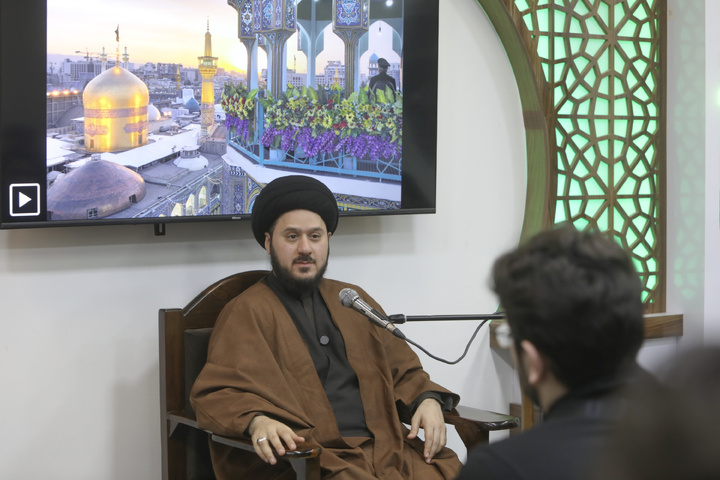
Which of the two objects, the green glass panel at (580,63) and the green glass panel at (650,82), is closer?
the green glass panel at (580,63)

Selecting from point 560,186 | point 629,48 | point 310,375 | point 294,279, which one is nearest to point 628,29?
point 629,48

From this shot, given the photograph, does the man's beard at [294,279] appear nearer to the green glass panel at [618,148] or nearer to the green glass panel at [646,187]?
the green glass panel at [618,148]

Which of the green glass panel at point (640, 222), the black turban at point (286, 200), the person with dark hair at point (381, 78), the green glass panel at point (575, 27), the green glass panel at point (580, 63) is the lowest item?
the green glass panel at point (640, 222)

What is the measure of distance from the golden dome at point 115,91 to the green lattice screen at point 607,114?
186 cm

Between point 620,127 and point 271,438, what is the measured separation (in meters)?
2.60

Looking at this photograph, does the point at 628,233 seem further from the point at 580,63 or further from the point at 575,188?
the point at 580,63

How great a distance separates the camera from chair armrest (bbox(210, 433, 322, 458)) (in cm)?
244

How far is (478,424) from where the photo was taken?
9.55 ft

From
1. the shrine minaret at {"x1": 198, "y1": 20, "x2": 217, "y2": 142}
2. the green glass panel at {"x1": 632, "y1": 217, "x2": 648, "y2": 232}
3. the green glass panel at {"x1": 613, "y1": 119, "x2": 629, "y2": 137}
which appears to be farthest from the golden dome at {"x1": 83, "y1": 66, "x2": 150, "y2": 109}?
the green glass panel at {"x1": 632, "y1": 217, "x2": 648, "y2": 232}

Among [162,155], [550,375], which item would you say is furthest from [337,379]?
[550,375]

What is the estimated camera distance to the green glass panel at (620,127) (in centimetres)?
426

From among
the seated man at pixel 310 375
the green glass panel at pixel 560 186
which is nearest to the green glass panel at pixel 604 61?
the green glass panel at pixel 560 186

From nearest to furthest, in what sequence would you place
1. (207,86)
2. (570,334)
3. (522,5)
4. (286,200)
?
(570,334), (286,200), (207,86), (522,5)

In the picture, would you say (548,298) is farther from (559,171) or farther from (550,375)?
(559,171)
